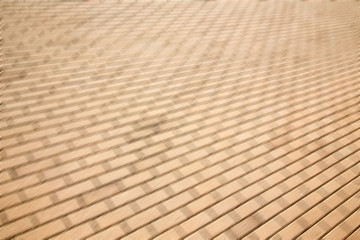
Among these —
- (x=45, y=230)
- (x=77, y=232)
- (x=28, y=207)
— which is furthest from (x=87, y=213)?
(x=28, y=207)

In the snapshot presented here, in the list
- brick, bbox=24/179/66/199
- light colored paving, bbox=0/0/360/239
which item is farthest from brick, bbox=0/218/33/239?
brick, bbox=24/179/66/199

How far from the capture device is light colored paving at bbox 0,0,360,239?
186 centimetres

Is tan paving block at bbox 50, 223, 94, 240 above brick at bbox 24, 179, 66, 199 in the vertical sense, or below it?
below

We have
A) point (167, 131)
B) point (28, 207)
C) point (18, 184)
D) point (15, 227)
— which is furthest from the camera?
point (167, 131)

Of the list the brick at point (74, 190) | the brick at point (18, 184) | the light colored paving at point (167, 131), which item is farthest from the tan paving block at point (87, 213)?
the brick at point (18, 184)

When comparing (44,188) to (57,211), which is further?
(44,188)

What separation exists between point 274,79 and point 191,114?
1.32 meters

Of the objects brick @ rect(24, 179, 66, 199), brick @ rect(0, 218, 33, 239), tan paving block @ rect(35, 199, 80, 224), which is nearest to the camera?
brick @ rect(0, 218, 33, 239)

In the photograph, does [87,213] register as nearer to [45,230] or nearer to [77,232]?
[77,232]

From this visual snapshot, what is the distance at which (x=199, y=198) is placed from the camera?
2000 millimetres

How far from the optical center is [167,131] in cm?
251

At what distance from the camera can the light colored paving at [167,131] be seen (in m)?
1.86

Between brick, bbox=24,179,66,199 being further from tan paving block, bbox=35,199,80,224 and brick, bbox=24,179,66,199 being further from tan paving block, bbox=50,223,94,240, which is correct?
tan paving block, bbox=50,223,94,240

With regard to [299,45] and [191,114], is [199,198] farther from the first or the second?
[299,45]
